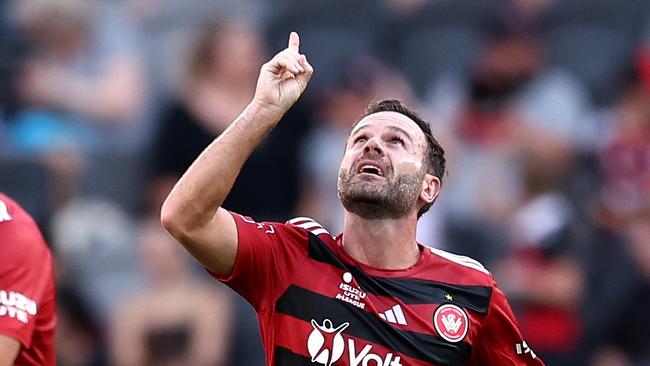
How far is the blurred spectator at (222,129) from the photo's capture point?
9914 millimetres

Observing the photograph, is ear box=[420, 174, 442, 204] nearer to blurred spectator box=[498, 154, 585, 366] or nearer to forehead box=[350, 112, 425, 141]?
forehead box=[350, 112, 425, 141]

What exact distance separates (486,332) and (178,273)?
4014 millimetres

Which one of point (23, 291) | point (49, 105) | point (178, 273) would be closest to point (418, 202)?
point (23, 291)

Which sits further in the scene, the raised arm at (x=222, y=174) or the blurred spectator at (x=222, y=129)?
the blurred spectator at (x=222, y=129)

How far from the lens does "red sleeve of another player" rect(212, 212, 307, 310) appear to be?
551cm

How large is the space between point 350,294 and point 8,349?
4.33 feet

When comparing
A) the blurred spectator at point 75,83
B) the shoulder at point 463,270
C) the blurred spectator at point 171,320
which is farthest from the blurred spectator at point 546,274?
Result: the shoulder at point 463,270

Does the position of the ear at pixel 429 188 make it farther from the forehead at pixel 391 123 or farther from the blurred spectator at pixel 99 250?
the blurred spectator at pixel 99 250

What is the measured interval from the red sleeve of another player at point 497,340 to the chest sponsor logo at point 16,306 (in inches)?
69.3

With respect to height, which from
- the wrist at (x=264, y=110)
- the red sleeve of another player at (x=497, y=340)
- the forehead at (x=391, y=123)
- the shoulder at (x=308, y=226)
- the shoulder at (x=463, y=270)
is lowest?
the red sleeve of another player at (x=497, y=340)

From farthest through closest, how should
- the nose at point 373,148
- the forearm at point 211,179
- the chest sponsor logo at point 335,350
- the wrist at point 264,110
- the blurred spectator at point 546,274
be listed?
the blurred spectator at point 546,274, the nose at point 373,148, the chest sponsor logo at point 335,350, the wrist at point 264,110, the forearm at point 211,179

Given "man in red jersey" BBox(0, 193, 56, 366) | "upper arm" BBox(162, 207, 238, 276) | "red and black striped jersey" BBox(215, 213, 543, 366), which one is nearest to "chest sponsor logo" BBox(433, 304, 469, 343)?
"red and black striped jersey" BBox(215, 213, 543, 366)

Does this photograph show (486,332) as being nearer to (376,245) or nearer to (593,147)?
(376,245)

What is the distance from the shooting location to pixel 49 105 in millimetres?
10508
